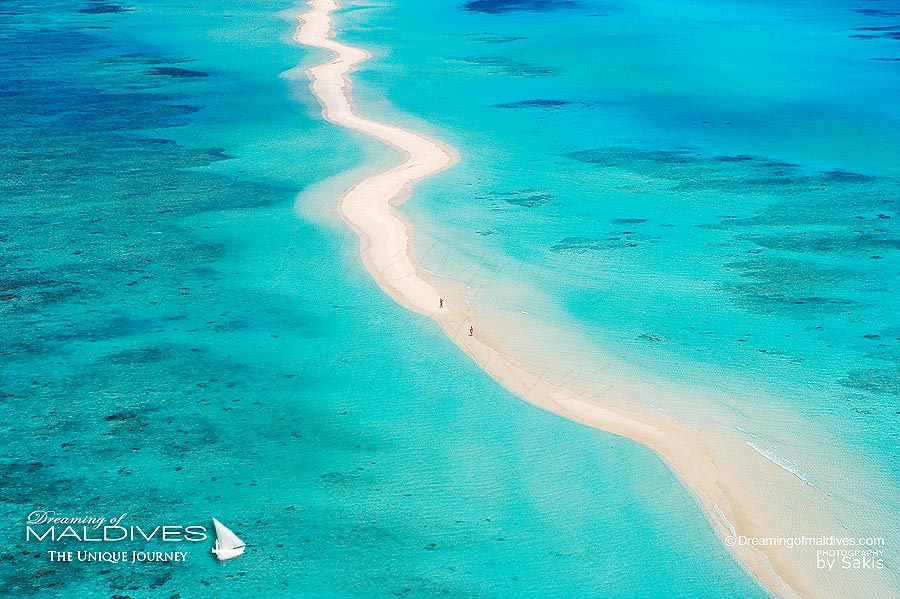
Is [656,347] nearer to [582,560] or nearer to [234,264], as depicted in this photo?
[582,560]

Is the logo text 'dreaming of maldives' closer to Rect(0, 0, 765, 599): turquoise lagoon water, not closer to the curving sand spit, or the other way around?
Rect(0, 0, 765, 599): turquoise lagoon water

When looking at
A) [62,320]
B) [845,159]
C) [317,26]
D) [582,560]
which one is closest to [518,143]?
[845,159]

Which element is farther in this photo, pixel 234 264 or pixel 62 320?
pixel 234 264

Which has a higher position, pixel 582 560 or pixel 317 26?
pixel 317 26

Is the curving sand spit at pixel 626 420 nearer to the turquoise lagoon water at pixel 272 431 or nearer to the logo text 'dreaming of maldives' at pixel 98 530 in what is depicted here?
the turquoise lagoon water at pixel 272 431

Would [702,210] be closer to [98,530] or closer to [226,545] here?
[226,545]

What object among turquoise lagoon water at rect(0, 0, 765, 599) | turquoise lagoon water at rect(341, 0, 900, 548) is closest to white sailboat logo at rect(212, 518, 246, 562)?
turquoise lagoon water at rect(0, 0, 765, 599)

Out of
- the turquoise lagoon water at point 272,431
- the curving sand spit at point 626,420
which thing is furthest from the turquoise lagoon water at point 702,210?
the turquoise lagoon water at point 272,431
